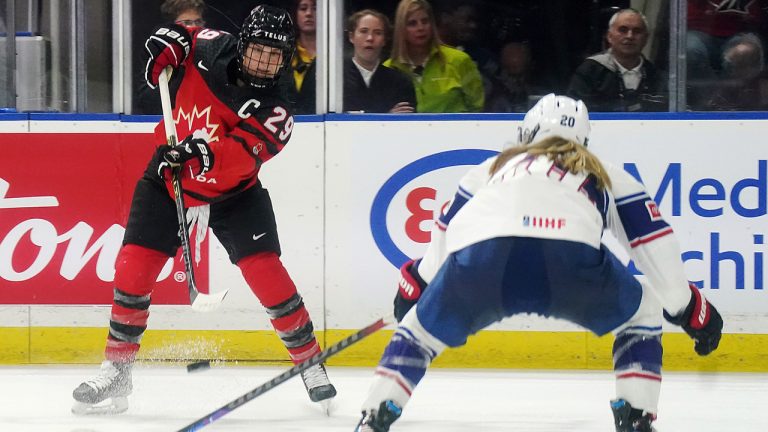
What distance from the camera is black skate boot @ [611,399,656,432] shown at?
98.8 inches

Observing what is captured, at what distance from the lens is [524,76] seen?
14.1ft

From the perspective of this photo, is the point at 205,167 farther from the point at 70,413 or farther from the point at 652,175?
the point at 652,175

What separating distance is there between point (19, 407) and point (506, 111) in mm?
1861

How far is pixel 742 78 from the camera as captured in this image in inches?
168

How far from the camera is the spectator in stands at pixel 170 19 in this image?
171 inches

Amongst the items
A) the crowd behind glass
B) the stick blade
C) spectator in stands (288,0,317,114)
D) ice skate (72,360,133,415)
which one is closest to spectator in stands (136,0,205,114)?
the crowd behind glass

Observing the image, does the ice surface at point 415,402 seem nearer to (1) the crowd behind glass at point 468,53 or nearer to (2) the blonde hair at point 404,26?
(1) the crowd behind glass at point 468,53

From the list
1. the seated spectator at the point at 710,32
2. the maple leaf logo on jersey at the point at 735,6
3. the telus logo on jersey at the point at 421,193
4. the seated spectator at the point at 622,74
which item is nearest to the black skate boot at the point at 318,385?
the telus logo on jersey at the point at 421,193

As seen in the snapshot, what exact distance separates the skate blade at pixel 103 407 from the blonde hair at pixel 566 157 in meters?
1.56

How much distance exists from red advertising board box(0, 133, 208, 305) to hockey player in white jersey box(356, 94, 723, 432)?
1953 millimetres

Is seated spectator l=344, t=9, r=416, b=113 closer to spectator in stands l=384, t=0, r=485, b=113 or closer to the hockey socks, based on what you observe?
spectator in stands l=384, t=0, r=485, b=113

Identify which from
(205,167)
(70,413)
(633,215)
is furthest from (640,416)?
(70,413)

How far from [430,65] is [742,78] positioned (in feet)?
3.50

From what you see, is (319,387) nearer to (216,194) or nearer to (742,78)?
(216,194)
